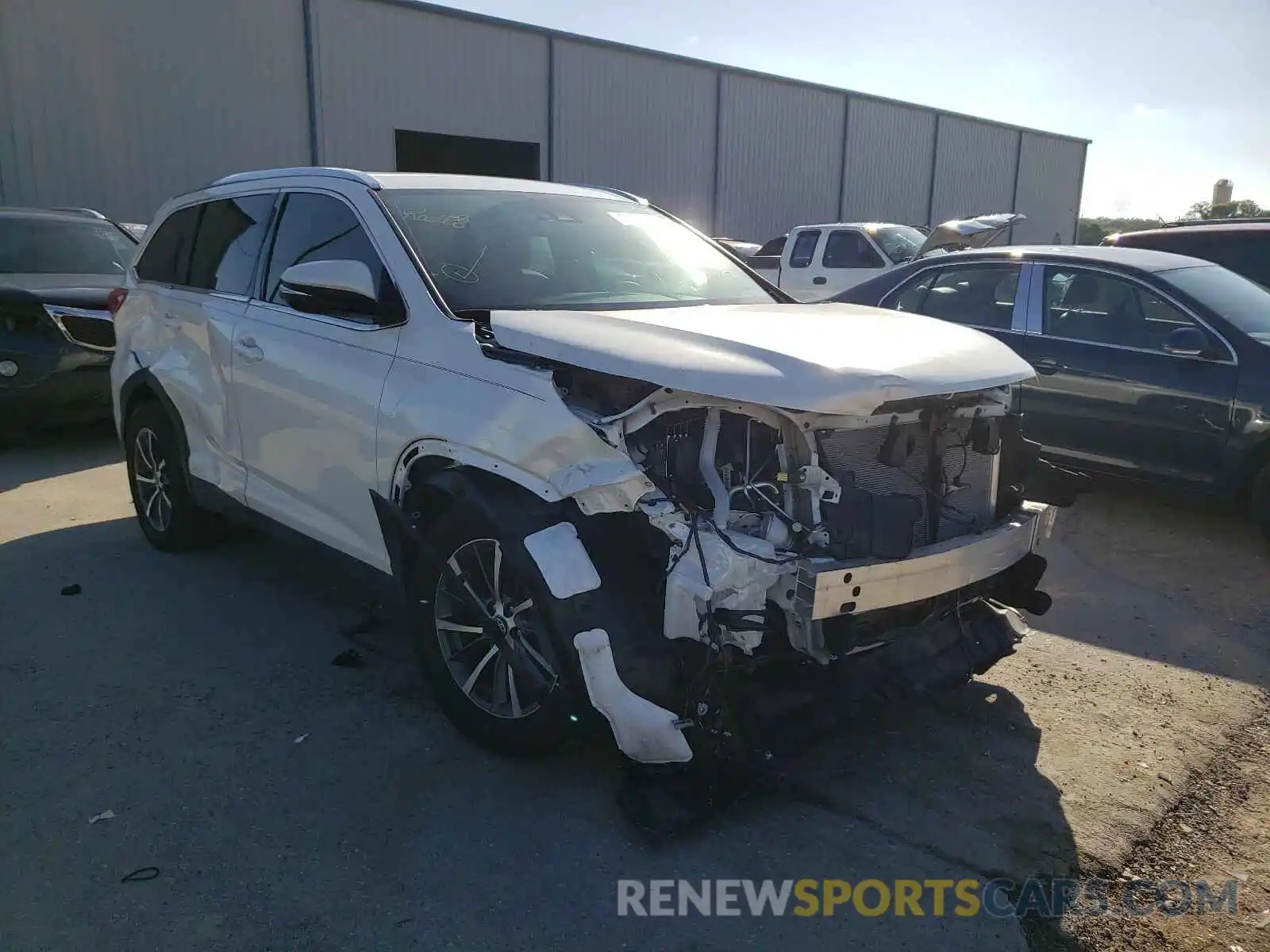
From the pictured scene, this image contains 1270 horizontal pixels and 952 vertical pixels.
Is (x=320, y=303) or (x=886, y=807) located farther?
(x=320, y=303)

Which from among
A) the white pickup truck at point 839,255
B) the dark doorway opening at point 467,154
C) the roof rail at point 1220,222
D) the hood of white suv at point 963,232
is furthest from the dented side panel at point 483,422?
the dark doorway opening at point 467,154

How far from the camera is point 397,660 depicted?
13.7 ft

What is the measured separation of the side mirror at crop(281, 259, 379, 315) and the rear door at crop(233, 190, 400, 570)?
2.3 inches

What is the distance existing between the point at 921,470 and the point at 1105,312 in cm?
377

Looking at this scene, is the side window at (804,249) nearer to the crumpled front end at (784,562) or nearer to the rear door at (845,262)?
the rear door at (845,262)

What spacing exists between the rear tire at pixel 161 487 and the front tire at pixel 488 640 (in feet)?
7.82

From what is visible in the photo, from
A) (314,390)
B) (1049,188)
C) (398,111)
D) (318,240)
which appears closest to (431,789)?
(314,390)

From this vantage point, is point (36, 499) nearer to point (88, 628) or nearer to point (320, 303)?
point (88, 628)

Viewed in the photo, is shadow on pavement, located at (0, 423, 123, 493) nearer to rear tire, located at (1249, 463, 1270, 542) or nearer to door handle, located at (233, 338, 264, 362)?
door handle, located at (233, 338, 264, 362)

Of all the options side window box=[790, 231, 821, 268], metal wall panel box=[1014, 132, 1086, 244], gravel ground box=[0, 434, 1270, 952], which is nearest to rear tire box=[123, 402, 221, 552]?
gravel ground box=[0, 434, 1270, 952]

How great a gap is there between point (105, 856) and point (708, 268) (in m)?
3.29

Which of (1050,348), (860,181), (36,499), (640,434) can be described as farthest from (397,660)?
(860,181)

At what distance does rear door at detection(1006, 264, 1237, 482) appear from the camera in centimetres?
571

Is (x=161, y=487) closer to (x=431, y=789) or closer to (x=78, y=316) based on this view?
(x=431, y=789)
